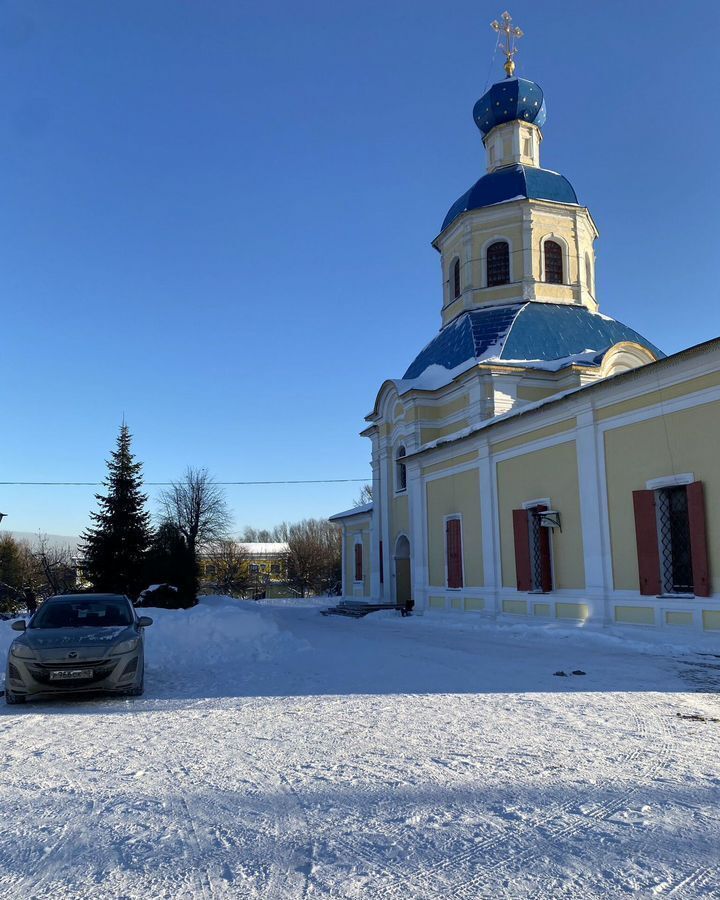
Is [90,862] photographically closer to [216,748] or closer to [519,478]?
[216,748]

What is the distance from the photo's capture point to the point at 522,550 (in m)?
18.3

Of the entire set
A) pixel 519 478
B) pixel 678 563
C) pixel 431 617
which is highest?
pixel 519 478

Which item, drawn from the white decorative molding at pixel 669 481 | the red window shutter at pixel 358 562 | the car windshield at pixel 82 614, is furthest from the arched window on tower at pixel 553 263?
the car windshield at pixel 82 614

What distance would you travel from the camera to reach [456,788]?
192 inches

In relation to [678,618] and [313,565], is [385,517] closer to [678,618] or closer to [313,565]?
[678,618]

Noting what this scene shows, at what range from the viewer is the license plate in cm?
836

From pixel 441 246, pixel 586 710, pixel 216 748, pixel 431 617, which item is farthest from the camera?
pixel 441 246

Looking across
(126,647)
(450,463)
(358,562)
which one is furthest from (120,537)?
(126,647)

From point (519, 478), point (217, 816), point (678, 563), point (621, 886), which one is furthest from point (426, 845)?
point (519, 478)

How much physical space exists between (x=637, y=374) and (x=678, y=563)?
144 inches

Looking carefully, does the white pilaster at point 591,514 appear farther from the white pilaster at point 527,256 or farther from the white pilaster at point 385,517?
the white pilaster at point 385,517

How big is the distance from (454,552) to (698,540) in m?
9.88

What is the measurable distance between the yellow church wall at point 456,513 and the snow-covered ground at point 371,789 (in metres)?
11.0

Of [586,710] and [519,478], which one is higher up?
[519,478]
